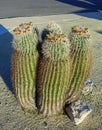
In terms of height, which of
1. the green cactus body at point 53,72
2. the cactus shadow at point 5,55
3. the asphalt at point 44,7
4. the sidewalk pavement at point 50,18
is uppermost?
the green cactus body at point 53,72

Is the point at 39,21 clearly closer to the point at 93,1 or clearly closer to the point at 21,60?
the point at 93,1

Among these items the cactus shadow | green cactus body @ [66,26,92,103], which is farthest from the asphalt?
green cactus body @ [66,26,92,103]

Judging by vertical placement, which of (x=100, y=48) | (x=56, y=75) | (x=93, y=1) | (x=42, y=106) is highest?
(x=56, y=75)

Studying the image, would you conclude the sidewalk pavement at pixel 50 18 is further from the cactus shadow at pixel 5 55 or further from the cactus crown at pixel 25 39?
the cactus crown at pixel 25 39

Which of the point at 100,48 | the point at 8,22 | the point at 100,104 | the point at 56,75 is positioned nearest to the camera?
the point at 56,75

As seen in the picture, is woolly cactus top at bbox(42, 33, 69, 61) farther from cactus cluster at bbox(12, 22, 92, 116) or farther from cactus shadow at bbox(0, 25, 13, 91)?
cactus shadow at bbox(0, 25, 13, 91)

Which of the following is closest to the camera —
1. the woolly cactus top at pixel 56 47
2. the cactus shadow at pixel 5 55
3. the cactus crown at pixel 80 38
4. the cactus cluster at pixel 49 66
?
the woolly cactus top at pixel 56 47

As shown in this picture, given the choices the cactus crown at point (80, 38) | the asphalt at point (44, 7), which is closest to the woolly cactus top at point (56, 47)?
the cactus crown at point (80, 38)

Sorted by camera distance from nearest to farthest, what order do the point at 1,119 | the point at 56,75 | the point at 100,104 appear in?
the point at 56,75
the point at 1,119
the point at 100,104

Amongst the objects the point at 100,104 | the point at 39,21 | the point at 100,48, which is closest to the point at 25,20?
the point at 39,21
